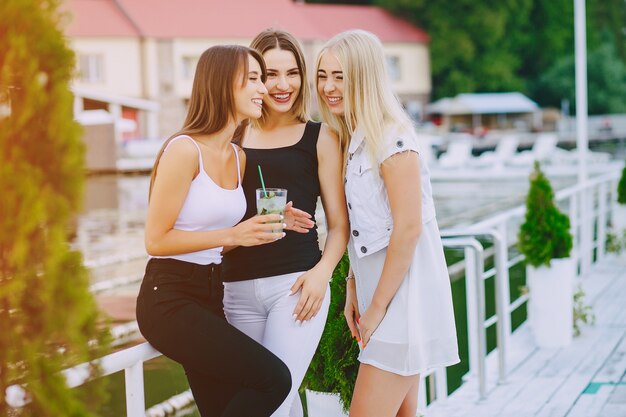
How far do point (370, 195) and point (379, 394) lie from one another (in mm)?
599

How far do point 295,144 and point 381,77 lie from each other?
0.37 meters

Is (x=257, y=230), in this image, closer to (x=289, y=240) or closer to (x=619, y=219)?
(x=289, y=240)

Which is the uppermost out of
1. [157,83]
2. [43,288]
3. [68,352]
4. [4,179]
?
[157,83]

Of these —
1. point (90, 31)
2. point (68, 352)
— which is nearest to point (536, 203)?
point (68, 352)

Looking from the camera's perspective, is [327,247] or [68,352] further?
[327,247]

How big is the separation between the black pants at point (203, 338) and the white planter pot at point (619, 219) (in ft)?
26.1

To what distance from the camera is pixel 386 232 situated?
8.62ft

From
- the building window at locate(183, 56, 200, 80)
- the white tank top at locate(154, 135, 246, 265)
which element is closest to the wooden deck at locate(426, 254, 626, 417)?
the white tank top at locate(154, 135, 246, 265)

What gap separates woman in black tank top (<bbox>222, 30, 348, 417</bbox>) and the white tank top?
18 cm

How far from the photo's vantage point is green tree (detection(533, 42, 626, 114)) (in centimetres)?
5503

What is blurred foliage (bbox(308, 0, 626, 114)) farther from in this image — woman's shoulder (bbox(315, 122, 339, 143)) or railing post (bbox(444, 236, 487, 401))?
woman's shoulder (bbox(315, 122, 339, 143))

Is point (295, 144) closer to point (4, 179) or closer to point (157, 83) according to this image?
point (4, 179)

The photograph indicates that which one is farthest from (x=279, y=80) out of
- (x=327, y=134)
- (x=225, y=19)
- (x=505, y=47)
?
(x=505, y=47)

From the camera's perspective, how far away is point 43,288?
1.68 meters
